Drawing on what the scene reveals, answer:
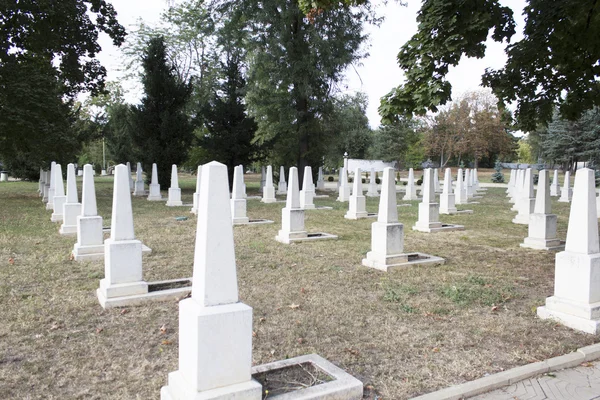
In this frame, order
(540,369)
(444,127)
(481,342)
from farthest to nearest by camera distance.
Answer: (444,127)
(481,342)
(540,369)

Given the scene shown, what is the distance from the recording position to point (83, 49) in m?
20.0

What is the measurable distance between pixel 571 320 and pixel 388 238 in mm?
3375

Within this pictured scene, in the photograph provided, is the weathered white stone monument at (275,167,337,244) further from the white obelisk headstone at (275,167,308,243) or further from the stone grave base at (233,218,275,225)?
the stone grave base at (233,218,275,225)

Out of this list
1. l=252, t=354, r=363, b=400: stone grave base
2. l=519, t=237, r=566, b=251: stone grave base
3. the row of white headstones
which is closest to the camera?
the row of white headstones

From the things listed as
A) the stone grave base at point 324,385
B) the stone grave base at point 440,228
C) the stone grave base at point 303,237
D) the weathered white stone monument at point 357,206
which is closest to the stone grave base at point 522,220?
the stone grave base at point 440,228

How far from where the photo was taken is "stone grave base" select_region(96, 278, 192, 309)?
214 inches

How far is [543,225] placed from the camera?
9.70 meters

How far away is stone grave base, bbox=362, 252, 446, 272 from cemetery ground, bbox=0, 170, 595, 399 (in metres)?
0.21

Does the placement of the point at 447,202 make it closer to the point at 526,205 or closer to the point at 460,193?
the point at 526,205

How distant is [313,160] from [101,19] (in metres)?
13.5

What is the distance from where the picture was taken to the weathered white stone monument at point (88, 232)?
7852 mm

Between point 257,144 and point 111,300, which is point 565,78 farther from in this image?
point 257,144

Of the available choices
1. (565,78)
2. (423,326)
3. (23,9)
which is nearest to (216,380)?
(423,326)

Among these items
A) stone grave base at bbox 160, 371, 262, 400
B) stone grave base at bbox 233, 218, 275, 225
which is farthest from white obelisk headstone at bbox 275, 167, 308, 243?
stone grave base at bbox 160, 371, 262, 400
